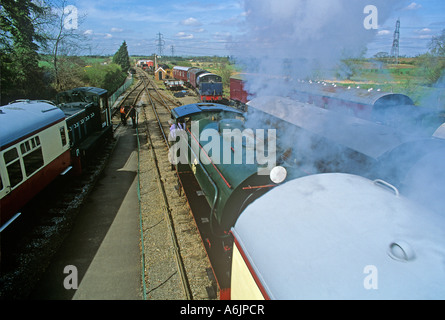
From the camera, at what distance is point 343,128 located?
26.5 ft

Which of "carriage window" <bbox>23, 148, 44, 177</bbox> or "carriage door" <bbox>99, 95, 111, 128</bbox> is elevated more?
"carriage door" <bbox>99, 95, 111, 128</bbox>

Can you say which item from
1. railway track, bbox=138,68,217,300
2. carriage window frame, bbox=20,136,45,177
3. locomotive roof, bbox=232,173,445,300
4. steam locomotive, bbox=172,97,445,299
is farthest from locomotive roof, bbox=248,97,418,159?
carriage window frame, bbox=20,136,45,177

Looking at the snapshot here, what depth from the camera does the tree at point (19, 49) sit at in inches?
597

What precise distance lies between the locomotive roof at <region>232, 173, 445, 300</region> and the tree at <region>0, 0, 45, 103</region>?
17411 mm

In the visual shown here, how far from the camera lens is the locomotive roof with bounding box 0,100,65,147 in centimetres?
597

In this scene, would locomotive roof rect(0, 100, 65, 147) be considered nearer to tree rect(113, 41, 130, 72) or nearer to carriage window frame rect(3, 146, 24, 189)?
carriage window frame rect(3, 146, 24, 189)

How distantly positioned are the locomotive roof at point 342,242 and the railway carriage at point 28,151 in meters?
5.56

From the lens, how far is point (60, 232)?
22.2ft

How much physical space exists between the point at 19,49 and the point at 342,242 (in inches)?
828

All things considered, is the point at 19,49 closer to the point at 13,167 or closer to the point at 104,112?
the point at 104,112
